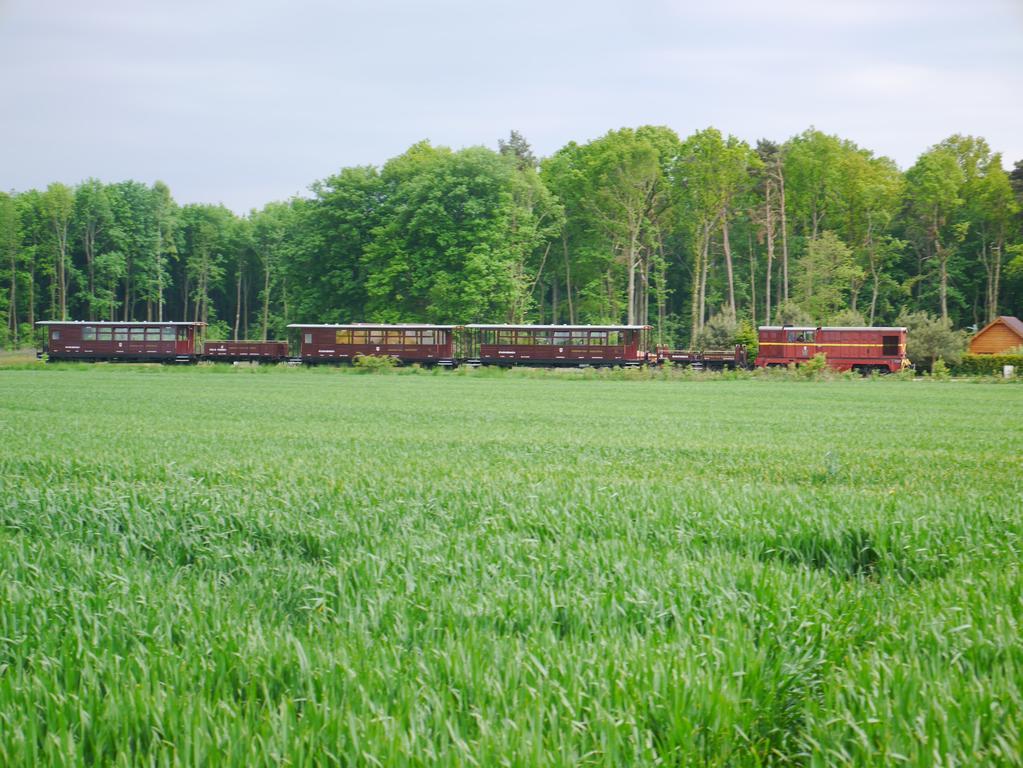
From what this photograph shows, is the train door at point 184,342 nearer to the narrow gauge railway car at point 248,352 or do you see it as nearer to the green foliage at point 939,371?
the narrow gauge railway car at point 248,352

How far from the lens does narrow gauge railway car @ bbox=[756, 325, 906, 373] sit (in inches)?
1876

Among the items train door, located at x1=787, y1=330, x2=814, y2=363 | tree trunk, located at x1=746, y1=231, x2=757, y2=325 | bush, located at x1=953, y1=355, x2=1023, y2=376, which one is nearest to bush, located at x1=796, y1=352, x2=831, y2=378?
train door, located at x1=787, y1=330, x2=814, y2=363

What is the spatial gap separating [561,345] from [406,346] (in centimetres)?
1050

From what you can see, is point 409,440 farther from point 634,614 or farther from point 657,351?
point 657,351

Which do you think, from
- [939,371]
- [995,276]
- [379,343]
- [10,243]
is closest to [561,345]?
[379,343]

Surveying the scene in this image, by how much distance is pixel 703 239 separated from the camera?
66.2 meters

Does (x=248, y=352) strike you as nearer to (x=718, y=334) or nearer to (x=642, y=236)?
(x=718, y=334)

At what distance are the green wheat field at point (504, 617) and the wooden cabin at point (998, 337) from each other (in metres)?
53.3

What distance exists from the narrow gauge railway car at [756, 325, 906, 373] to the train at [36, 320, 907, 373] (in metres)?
0.73

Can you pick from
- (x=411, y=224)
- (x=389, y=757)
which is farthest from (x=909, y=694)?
(x=411, y=224)

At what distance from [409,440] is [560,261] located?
2512 inches

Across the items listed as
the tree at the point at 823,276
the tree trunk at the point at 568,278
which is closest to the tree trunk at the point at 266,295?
the tree trunk at the point at 568,278

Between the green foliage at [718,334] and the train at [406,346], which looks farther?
the green foliage at [718,334]

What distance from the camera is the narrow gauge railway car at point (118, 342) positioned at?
180ft
